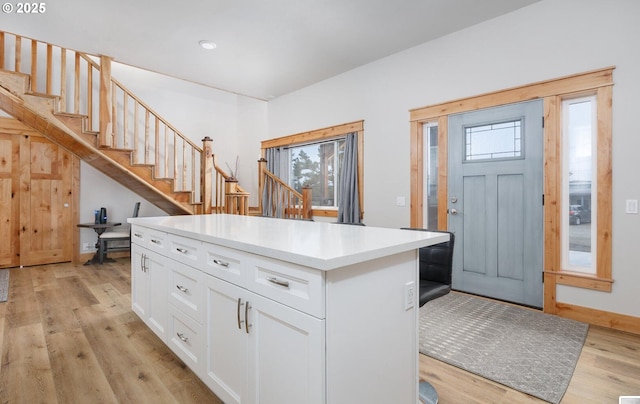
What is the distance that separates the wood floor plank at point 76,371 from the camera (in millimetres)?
1815

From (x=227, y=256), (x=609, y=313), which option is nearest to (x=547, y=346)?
(x=609, y=313)

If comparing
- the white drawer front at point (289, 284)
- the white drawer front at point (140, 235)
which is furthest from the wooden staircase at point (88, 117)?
the white drawer front at point (289, 284)

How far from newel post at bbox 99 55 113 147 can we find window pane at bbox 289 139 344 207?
9.22ft

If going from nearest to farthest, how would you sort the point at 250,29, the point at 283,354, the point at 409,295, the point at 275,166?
the point at 283,354 < the point at 409,295 < the point at 250,29 < the point at 275,166

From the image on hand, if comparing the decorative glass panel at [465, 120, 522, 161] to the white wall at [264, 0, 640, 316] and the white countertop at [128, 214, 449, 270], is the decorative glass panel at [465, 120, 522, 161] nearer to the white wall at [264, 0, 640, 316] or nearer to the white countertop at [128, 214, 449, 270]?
the white wall at [264, 0, 640, 316]

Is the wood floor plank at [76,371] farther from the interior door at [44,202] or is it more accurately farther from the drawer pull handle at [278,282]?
the interior door at [44,202]

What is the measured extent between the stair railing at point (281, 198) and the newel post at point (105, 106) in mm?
2264

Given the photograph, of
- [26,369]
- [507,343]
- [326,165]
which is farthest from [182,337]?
[326,165]

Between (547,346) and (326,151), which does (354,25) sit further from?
(547,346)

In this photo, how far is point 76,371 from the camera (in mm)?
2068

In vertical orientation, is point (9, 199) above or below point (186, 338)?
above

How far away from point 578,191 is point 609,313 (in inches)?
41.7

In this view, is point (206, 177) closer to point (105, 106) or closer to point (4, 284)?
point (105, 106)

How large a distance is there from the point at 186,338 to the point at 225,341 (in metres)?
0.53
